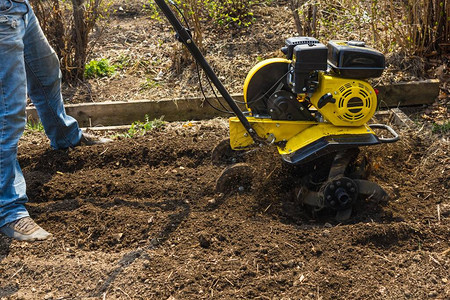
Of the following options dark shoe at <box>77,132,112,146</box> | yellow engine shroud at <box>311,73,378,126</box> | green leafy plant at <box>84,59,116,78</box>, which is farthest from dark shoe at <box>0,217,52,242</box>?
green leafy plant at <box>84,59,116,78</box>

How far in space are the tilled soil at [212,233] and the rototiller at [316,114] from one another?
0.19 metres

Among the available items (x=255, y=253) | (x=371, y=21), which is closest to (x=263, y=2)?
(x=371, y=21)

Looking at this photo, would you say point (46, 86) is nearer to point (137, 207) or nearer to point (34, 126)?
point (34, 126)

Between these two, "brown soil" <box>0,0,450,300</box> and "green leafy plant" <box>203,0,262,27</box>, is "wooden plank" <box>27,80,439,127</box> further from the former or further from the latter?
"green leafy plant" <box>203,0,262,27</box>

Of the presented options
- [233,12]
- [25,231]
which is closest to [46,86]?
[25,231]

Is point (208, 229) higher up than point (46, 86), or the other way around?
point (46, 86)

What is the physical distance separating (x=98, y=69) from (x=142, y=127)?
154 centimetres

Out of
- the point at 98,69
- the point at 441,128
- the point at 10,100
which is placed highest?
the point at 10,100

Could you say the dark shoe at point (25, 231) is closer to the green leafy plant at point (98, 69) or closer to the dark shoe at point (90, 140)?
the dark shoe at point (90, 140)

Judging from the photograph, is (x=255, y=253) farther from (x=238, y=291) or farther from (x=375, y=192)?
(x=375, y=192)

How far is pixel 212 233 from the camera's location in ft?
11.0

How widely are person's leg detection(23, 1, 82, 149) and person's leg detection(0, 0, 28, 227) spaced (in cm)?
34

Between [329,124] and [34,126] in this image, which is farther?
[34,126]

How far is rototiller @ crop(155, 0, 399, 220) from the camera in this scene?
3.36 m
